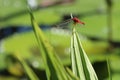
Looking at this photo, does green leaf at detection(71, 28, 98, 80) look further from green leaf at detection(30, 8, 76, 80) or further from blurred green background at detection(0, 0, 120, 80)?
blurred green background at detection(0, 0, 120, 80)

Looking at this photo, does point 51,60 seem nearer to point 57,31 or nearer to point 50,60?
point 50,60

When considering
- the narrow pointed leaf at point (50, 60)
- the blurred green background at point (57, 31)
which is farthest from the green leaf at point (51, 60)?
the blurred green background at point (57, 31)

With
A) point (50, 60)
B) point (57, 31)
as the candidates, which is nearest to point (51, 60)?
point (50, 60)

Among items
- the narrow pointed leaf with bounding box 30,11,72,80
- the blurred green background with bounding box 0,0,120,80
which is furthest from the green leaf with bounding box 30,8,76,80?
the blurred green background with bounding box 0,0,120,80

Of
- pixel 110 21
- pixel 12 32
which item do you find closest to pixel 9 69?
pixel 12 32

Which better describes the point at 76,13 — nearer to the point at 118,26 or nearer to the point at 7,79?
the point at 118,26
